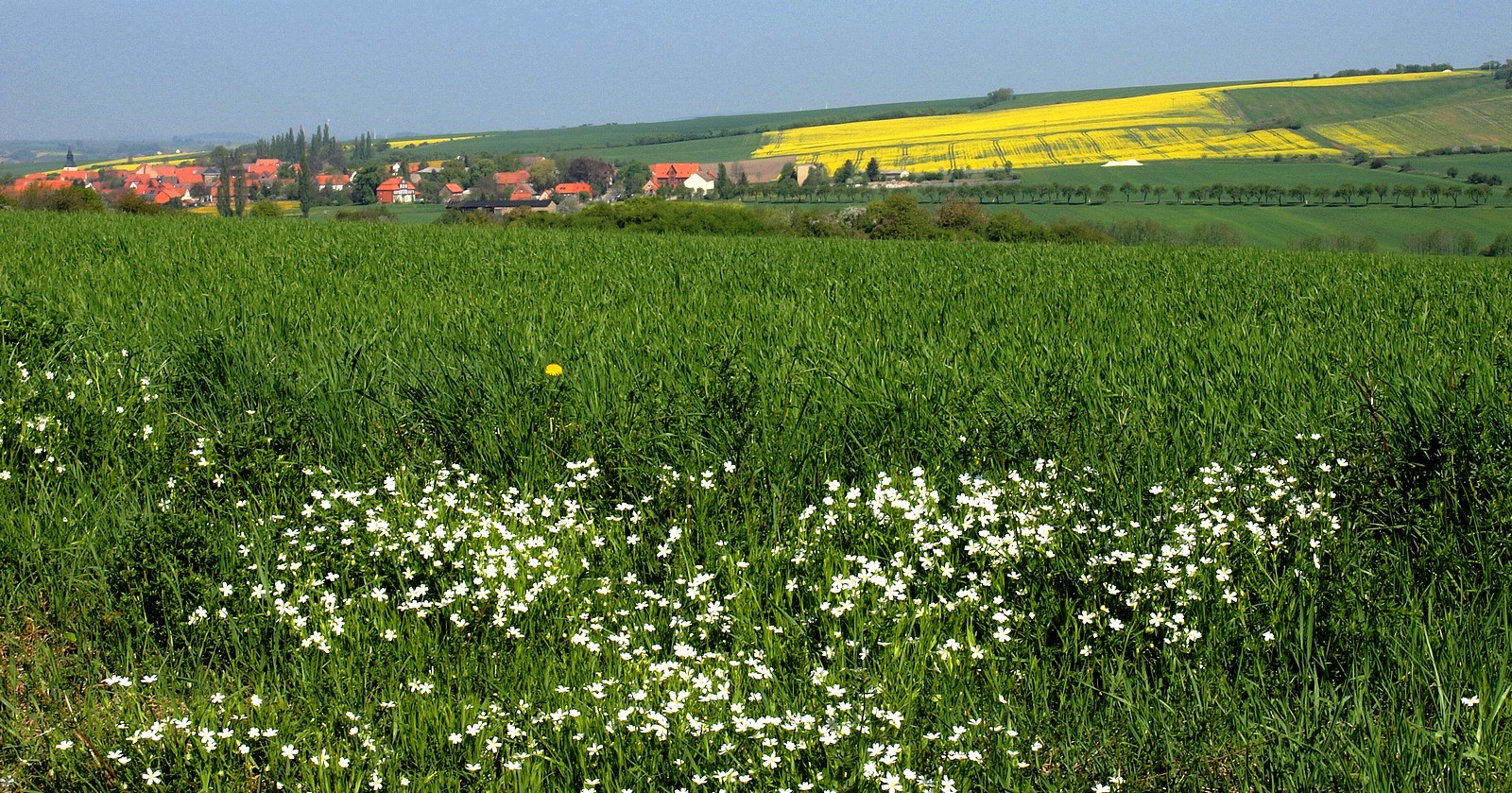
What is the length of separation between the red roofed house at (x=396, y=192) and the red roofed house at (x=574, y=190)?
10.8 metres

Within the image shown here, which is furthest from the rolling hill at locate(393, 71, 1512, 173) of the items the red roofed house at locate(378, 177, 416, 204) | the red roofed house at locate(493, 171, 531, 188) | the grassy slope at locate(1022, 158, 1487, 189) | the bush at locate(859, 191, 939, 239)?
the bush at locate(859, 191, 939, 239)

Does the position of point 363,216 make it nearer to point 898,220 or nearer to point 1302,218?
point 898,220

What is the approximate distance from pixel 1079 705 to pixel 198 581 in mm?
2930

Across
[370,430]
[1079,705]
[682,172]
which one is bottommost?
[1079,705]

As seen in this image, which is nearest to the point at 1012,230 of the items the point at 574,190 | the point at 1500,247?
the point at 1500,247

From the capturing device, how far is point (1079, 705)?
110 inches

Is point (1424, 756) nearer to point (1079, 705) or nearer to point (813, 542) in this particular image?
point (1079, 705)

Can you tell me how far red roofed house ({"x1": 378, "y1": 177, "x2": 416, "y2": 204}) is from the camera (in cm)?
7306

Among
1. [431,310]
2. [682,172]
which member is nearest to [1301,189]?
[682,172]

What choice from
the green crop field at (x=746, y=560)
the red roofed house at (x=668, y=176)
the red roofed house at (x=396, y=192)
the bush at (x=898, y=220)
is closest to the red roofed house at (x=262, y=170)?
the red roofed house at (x=396, y=192)

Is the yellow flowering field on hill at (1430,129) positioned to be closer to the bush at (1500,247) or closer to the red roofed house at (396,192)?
the bush at (1500,247)

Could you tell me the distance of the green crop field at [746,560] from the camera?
2.62 m

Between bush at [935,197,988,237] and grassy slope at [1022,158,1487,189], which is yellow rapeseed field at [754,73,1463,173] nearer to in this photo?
grassy slope at [1022,158,1487,189]

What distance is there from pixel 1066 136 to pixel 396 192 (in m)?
68.3
